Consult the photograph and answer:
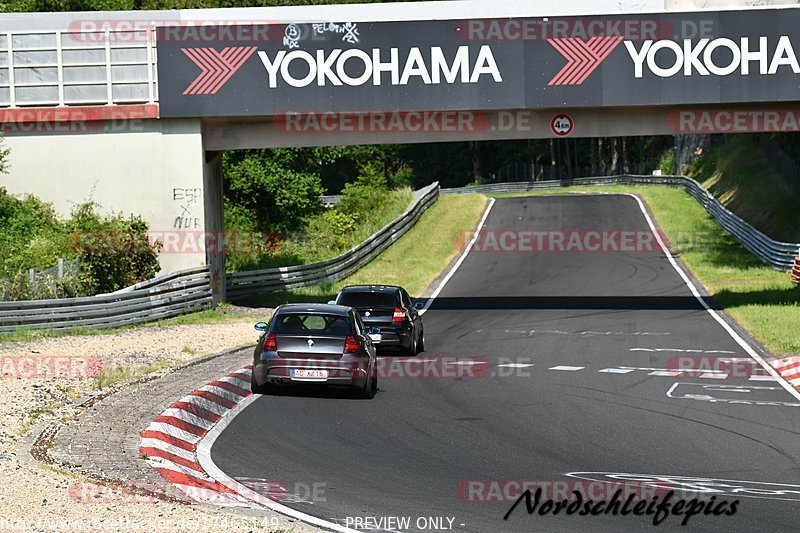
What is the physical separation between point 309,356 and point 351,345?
640 millimetres

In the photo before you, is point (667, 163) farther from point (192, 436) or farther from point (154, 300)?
point (192, 436)

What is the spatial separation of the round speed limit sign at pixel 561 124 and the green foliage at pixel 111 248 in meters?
11.0

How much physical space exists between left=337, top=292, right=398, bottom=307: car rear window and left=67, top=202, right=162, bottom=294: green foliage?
8457mm

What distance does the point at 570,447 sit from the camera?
43.9 ft

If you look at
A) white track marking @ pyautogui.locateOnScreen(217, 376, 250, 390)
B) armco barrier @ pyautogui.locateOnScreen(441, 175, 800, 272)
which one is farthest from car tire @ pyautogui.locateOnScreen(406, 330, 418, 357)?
armco barrier @ pyautogui.locateOnScreen(441, 175, 800, 272)

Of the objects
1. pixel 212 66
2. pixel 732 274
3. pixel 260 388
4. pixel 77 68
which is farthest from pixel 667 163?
pixel 260 388

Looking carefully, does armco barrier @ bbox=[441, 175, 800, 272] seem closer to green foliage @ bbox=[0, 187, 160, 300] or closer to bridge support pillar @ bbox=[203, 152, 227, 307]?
bridge support pillar @ bbox=[203, 152, 227, 307]

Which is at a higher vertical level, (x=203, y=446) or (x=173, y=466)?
(x=173, y=466)

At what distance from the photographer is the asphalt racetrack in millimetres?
10250

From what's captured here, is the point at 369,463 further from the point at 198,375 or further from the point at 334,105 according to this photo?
the point at 334,105

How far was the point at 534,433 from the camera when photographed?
14.3 meters

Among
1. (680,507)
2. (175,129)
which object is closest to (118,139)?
(175,129)

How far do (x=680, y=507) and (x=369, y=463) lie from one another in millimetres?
3446

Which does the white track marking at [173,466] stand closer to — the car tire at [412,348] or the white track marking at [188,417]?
the white track marking at [188,417]
